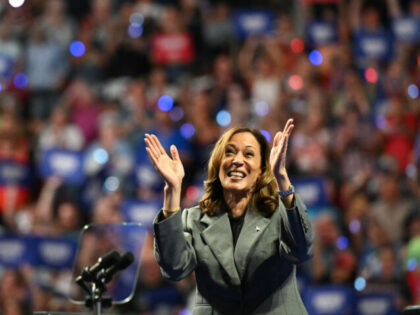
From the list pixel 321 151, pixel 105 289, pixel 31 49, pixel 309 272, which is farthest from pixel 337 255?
pixel 31 49

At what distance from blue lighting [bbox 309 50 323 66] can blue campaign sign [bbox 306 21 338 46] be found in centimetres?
13

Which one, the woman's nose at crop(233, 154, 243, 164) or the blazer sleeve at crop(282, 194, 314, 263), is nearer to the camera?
the blazer sleeve at crop(282, 194, 314, 263)

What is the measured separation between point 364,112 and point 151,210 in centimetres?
245

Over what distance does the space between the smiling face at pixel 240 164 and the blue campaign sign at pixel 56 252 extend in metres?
3.93

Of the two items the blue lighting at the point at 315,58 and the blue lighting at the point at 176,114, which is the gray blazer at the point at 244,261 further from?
the blue lighting at the point at 315,58

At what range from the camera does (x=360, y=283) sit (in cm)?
679

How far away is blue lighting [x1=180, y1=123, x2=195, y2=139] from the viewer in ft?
28.5

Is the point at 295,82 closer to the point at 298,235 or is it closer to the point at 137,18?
the point at 137,18

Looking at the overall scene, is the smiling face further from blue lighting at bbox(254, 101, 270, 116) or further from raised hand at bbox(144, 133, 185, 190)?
blue lighting at bbox(254, 101, 270, 116)

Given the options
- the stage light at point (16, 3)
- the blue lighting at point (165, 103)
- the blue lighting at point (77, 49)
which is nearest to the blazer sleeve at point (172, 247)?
the blue lighting at point (165, 103)

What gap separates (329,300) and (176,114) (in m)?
3.32

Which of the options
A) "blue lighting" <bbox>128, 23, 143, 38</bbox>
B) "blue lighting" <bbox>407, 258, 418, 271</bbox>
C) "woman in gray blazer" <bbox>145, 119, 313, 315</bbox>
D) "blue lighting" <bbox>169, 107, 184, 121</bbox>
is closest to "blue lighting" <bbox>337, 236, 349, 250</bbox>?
"blue lighting" <bbox>407, 258, 418, 271</bbox>

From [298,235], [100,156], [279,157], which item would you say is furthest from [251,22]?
[298,235]

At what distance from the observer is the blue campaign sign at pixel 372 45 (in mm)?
9453
